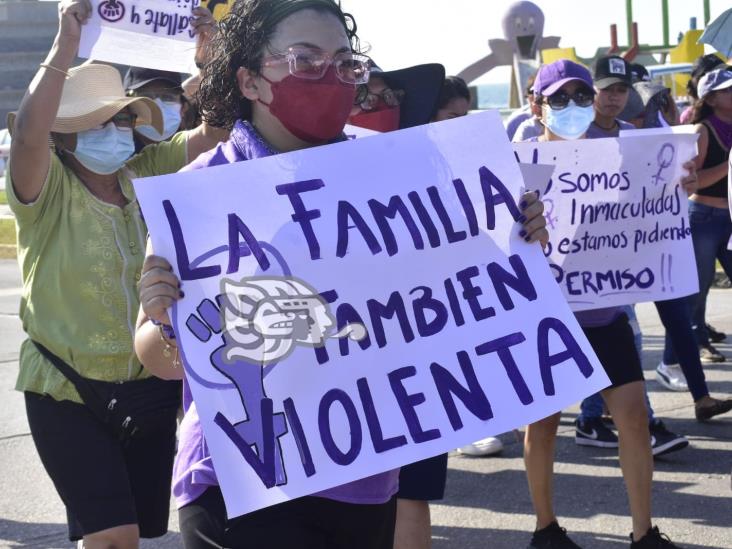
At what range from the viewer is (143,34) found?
472 centimetres

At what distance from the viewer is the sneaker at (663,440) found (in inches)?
237

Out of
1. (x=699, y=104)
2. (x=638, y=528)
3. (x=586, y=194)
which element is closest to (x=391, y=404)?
(x=638, y=528)

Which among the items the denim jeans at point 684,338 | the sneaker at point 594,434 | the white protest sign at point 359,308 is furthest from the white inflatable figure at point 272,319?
the denim jeans at point 684,338

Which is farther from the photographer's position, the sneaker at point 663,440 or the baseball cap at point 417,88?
the sneaker at point 663,440

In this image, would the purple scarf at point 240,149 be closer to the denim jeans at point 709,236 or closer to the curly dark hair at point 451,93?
the curly dark hair at point 451,93

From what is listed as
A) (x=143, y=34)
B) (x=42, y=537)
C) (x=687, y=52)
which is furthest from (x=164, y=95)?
(x=687, y=52)

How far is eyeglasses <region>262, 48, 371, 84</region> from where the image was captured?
8.41 ft

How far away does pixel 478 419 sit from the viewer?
254 cm

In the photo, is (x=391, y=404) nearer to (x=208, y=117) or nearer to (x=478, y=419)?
(x=478, y=419)

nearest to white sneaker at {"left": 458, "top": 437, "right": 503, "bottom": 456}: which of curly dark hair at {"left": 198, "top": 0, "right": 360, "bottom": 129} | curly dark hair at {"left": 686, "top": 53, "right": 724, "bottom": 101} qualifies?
curly dark hair at {"left": 686, "top": 53, "right": 724, "bottom": 101}

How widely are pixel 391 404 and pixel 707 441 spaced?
167 inches

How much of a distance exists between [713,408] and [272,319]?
4.67 metres

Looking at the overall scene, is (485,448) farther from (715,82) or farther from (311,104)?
(311,104)

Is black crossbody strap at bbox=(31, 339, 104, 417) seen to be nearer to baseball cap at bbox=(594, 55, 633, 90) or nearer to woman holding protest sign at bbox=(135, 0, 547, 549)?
woman holding protest sign at bbox=(135, 0, 547, 549)
